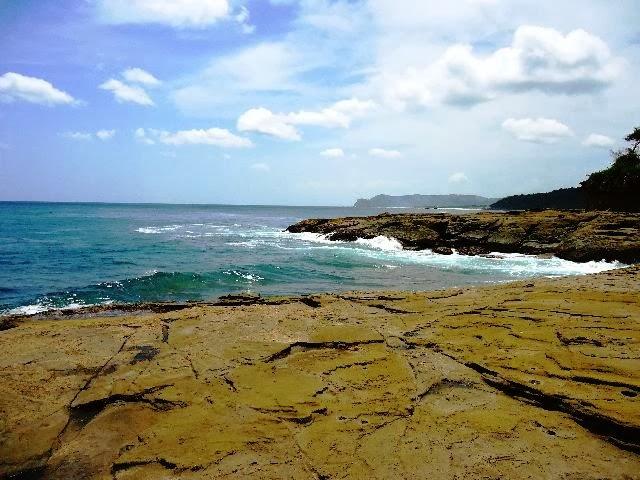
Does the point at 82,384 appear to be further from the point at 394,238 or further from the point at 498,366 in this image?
the point at 394,238

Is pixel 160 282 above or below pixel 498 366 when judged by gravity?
below

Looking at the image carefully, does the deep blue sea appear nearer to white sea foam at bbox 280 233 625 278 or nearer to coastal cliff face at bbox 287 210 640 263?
white sea foam at bbox 280 233 625 278

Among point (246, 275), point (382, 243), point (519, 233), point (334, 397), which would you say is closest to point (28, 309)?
point (246, 275)

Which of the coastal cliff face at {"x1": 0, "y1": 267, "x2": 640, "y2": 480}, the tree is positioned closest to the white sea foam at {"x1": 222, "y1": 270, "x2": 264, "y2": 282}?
the coastal cliff face at {"x1": 0, "y1": 267, "x2": 640, "y2": 480}

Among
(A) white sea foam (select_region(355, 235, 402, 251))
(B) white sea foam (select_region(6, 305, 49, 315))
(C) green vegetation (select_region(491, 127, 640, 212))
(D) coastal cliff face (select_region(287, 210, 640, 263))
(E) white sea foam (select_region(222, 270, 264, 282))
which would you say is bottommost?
(B) white sea foam (select_region(6, 305, 49, 315))

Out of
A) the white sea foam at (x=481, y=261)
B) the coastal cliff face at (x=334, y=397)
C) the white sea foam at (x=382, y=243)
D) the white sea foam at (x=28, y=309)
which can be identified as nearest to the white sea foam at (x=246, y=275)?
the white sea foam at (x=28, y=309)

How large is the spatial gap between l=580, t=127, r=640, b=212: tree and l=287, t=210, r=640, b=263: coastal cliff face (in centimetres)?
1024

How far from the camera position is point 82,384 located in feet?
15.9

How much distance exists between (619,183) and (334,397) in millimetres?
41775

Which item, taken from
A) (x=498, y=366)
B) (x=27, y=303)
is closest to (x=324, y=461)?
(x=498, y=366)

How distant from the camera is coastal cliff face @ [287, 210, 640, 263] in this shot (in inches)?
923

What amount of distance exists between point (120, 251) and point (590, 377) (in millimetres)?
27446

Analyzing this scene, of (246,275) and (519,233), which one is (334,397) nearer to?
(246,275)

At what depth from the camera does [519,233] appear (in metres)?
28.5
